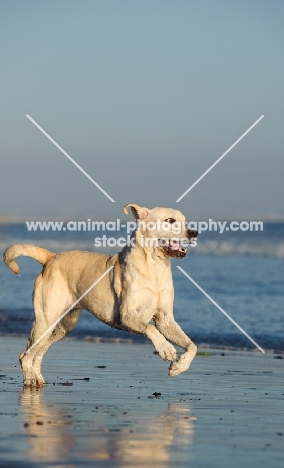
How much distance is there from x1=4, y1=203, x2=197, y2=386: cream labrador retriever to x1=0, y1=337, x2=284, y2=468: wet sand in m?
0.44

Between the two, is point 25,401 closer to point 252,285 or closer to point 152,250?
point 152,250

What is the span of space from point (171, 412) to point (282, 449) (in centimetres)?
159

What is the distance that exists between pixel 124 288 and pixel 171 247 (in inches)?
25.7

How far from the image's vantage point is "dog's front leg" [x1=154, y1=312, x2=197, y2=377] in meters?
8.83

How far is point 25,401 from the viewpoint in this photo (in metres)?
Result: 8.05

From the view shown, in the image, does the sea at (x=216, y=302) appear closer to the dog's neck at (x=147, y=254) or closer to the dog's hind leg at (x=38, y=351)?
the dog's hind leg at (x=38, y=351)

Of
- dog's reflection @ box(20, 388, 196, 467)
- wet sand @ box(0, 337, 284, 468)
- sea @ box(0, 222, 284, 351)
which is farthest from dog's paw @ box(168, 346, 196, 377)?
sea @ box(0, 222, 284, 351)

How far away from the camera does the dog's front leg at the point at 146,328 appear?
29.1ft

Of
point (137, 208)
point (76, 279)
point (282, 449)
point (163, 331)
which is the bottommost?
point (282, 449)

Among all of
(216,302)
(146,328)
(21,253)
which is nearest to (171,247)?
(146,328)

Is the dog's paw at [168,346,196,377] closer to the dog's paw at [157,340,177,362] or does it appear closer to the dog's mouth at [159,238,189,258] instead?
the dog's paw at [157,340,177,362]

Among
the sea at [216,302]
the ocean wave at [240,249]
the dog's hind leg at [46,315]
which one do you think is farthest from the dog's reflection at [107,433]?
the ocean wave at [240,249]

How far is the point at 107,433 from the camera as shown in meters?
6.54

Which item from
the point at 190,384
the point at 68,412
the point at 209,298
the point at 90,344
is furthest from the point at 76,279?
the point at 209,298
